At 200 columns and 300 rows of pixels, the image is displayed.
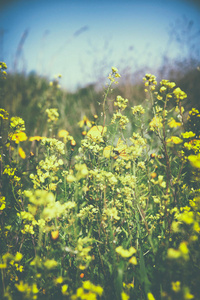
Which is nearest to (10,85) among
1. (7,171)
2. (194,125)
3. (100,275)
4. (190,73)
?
(7,171)

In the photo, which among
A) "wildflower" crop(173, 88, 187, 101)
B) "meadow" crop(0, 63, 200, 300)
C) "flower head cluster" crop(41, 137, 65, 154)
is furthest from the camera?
"flower head cluster" crop(41, 137, 65, 154)

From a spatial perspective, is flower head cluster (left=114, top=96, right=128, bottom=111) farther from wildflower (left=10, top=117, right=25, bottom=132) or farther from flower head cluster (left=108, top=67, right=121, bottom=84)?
wildflower (left=10, top=117, right=25, bottom=132)

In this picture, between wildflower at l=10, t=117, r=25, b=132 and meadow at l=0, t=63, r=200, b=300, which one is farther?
wildflower at l=10, t=117, r=25, b=132

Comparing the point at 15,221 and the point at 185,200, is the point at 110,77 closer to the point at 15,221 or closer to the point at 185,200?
the point at 185,200

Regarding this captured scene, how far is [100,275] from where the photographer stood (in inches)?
40.1

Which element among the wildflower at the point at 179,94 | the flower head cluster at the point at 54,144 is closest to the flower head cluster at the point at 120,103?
the wildflower at the point at 179,94

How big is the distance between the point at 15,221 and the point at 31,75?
315 inches

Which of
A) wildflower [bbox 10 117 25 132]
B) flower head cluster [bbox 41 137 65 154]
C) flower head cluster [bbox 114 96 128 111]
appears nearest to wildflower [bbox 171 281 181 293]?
flower head cluster [bbox 41 137 65 154]

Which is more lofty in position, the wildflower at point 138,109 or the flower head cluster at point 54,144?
the wildflower at point 138,109

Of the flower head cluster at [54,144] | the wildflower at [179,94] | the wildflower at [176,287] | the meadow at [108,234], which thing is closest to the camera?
the wildflower at [176,287]

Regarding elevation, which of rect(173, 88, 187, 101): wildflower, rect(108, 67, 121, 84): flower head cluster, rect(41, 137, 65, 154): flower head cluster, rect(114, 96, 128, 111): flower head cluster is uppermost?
rect(108, 67, 121, 84): flower head cluster

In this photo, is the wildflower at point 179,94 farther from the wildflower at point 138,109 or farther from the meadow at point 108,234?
the wildflower at point 138,109

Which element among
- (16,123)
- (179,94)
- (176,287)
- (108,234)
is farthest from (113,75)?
(176,287)

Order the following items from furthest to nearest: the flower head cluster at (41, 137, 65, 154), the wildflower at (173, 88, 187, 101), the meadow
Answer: the flower head cluster at (41, 137, 65, 154) < the wildflower at (173, 88, 187, 101) < the meadow
